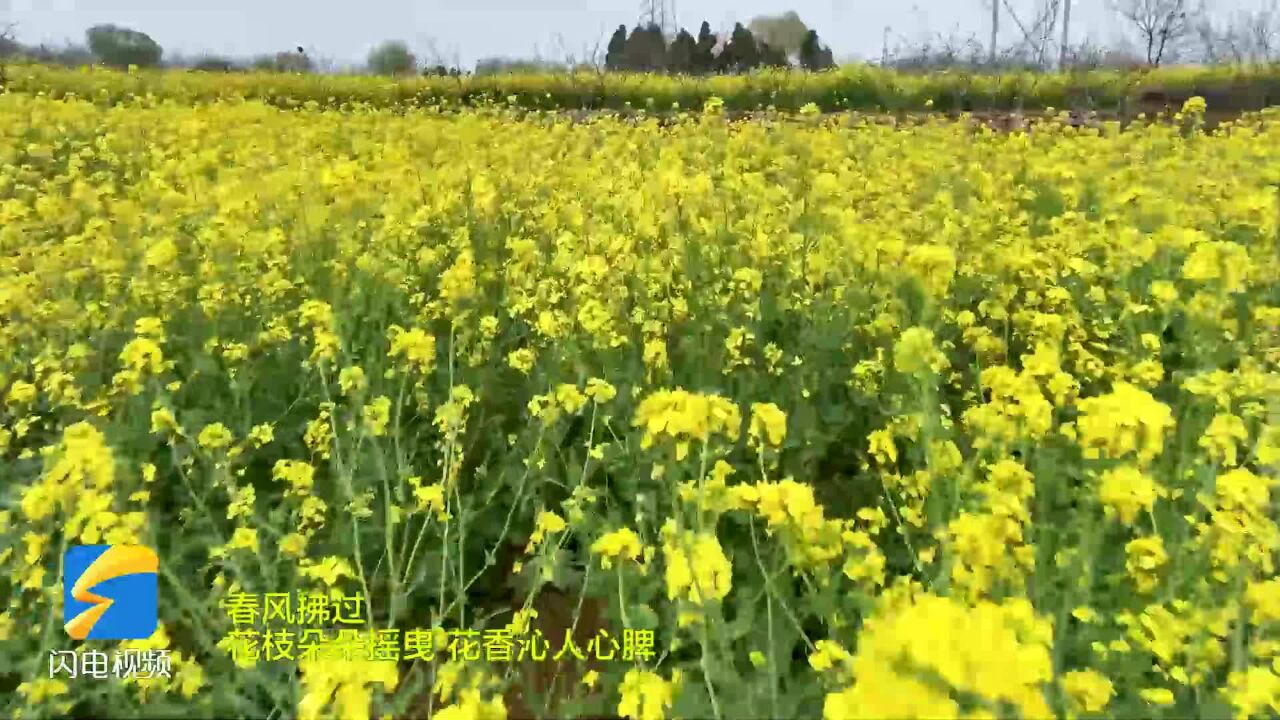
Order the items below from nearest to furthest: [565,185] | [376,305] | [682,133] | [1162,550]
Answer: [1162,550] → [376,305] → [565,185] → [682,133]

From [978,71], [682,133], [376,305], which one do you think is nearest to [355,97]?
[978,71]

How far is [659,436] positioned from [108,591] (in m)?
1.21

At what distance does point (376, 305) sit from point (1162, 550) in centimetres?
245

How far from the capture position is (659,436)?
1.97 m

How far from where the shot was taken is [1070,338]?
9.96ft

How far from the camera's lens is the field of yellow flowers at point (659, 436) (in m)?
1.66

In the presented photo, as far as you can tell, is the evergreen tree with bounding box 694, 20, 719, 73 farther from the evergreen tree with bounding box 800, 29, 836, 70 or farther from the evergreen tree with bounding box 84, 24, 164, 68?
the evergreen tree with bounding box 84, 24, 164, 68

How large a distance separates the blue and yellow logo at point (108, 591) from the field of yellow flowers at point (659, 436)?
0.16ft

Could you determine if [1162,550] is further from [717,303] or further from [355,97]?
[355,97]

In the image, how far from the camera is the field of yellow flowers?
1.66 meters

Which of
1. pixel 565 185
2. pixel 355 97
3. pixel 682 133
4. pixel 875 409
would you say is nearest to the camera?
pixel 875 409

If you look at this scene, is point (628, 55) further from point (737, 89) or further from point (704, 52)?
point (737, 89)

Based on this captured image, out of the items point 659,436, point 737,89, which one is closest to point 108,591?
point 659,436

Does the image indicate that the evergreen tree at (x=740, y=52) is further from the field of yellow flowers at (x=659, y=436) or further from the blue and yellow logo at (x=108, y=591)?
the blue and yellow logo at (x=108, y=591)
